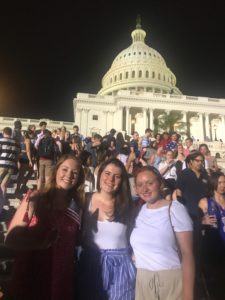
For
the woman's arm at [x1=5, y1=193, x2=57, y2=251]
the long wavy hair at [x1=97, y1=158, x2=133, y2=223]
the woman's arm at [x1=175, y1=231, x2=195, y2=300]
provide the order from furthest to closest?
the long wavy hair at [x1=97, y1=158, x2=133, y2=223], the woman's arm at [x1=175, y1=231, x2=195, y2=300], the woman's arm at [x1=5, y1=193, x2=57, y2=251]

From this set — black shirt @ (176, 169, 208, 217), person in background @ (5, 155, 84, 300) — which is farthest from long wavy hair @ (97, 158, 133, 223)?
black shirt @ (176, 169, 208, 217)

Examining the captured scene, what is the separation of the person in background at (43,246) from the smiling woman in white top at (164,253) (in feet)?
1.93

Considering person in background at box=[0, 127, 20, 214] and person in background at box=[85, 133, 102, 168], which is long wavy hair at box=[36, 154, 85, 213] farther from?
person in background at box=[85, 133, 102, 168]

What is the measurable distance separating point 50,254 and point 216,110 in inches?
2378

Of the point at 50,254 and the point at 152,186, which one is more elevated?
the point at 152,186

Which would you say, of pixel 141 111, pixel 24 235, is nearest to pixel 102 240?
pixel 24 235

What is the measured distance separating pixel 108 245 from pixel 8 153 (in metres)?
4.92

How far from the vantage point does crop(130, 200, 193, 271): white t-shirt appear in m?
2.92

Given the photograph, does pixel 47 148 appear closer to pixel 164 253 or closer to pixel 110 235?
pixel 110 235

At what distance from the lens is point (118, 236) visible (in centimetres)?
309

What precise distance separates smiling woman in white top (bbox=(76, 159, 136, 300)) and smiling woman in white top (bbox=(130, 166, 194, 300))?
11 cm

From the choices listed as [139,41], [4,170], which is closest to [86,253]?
[4,170]

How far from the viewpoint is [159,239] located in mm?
2947

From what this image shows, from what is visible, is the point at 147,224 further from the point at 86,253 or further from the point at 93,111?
the point at 93,111
